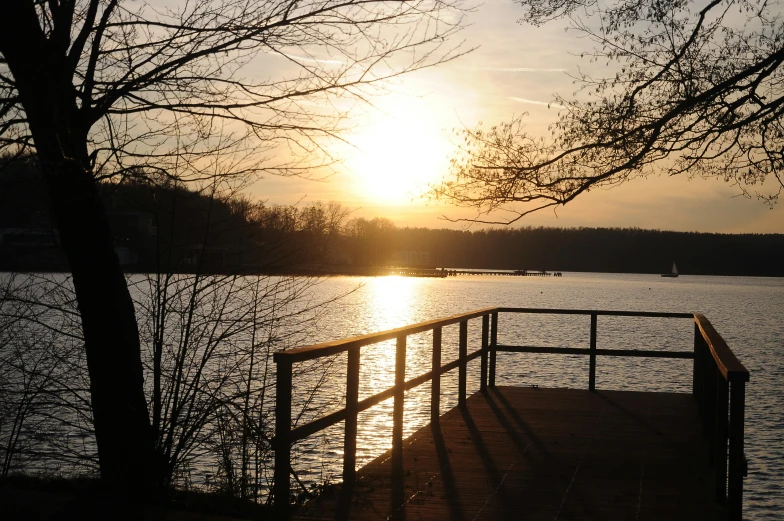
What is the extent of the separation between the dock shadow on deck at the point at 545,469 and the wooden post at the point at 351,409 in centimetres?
15

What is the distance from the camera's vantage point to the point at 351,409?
19.5ft

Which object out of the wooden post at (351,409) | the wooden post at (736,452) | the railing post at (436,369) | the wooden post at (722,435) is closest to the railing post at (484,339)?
the railing post at (436,369)

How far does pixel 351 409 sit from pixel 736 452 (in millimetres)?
2507

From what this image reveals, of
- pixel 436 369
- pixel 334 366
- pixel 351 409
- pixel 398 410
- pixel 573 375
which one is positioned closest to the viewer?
pixel 351 409

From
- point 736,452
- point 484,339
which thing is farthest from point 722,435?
point 484,339

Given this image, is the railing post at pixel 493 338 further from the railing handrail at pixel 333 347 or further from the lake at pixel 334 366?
the railing handrail at pixel 333 347

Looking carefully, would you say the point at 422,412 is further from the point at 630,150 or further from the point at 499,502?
the point at 499,502

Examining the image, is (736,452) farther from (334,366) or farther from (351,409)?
(334,366)

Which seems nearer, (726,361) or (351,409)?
(726,361)

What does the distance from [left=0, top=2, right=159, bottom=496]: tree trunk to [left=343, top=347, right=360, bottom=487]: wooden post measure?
1.83 m

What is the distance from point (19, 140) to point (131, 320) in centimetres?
177

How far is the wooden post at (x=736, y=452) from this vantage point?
4.79 meters

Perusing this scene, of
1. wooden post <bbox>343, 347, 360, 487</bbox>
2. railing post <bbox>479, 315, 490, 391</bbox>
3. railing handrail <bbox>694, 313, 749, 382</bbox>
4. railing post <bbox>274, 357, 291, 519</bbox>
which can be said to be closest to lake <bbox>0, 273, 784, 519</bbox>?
wooden post <bbox>343, 347, 360, 487</bbox>

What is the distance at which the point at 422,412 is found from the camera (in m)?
18.6
